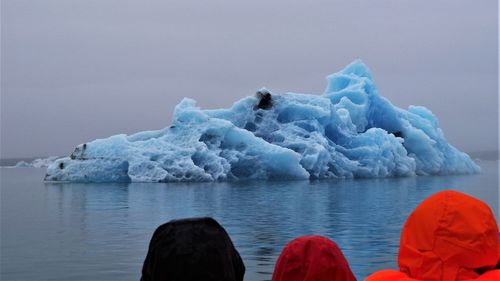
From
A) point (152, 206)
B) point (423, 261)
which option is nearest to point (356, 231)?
point (152, 206)

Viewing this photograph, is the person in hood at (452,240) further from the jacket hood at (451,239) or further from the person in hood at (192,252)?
the person in hood at (192,252)

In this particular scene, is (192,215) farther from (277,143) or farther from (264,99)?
(264,99)

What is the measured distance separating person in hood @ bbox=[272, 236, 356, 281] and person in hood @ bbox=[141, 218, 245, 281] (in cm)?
25

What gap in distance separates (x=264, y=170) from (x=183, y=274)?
25031 millimetres

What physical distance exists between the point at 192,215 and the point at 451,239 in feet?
44.5

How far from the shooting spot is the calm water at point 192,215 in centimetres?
898

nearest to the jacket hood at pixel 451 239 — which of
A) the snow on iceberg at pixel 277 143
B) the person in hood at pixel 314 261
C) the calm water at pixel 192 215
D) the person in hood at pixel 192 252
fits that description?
the person in hood at pixel 314 261

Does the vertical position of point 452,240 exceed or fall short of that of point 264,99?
it falls short

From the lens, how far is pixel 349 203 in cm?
1816

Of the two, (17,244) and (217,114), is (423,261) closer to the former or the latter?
(17,244)

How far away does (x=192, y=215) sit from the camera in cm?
1526

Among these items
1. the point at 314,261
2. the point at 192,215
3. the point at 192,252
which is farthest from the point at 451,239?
the point at 192,215

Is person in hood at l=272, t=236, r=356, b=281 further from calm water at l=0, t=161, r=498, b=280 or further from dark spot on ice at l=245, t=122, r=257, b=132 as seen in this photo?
dark spot on ice at l=245, t=122, r=257, b=132

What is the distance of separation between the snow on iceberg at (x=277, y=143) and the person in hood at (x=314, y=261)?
2233 centimetres
